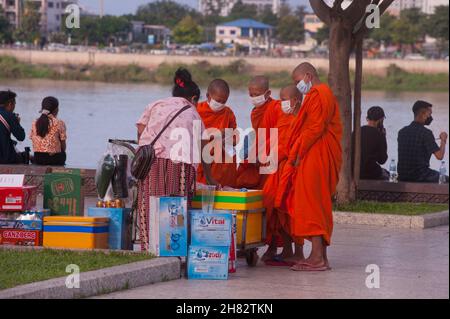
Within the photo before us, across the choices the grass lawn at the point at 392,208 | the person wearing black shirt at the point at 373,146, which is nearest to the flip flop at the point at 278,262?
the grass lawn at the point at 392,208

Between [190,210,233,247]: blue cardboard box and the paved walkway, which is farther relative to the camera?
[190,210,233,247]: blue cardboard box

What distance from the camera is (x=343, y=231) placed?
439 inches

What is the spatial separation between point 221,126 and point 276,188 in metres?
0.80

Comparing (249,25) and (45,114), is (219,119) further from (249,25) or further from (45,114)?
(249,25)

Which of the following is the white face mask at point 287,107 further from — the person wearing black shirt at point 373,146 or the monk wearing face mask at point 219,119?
the person wearing black shirt at point 373,146

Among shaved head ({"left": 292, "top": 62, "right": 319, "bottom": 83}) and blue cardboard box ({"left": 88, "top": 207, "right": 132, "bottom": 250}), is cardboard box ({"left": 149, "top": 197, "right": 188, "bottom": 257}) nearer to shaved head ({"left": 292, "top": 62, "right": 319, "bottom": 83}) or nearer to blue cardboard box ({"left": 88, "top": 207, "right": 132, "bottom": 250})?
blue cardboard box ({"left": 88, "top": 207, "right": 132, "bottom": 250})

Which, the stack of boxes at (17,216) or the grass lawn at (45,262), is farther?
the stack of boxes at (17,216)

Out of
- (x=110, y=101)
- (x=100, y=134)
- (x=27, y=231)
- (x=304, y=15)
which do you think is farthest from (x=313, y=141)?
(x=304, y=15)

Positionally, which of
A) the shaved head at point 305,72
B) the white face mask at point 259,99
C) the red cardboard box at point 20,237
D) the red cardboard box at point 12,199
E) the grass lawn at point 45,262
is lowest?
the grass lawn at point 45,262

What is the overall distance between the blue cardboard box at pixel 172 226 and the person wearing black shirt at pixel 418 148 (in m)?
4.67

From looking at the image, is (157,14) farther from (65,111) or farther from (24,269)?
(24,269)

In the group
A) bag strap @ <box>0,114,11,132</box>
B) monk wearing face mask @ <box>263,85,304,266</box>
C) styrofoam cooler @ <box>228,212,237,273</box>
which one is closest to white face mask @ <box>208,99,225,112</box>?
monk wearing face mask @ <box>263,85,304,266</box>

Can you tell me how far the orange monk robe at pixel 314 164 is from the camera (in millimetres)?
8805

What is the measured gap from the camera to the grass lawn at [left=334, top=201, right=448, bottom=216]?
11.8m
